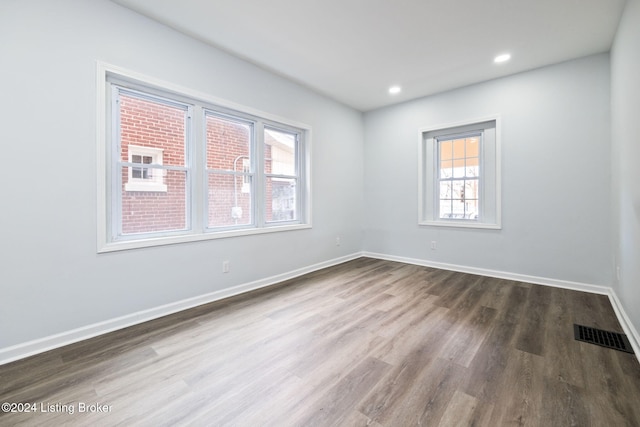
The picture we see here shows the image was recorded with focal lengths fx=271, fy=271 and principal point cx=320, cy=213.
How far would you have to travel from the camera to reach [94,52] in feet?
7.52

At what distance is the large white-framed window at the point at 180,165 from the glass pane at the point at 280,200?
0.02 meters

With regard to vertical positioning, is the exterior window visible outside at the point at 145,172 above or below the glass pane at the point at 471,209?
above

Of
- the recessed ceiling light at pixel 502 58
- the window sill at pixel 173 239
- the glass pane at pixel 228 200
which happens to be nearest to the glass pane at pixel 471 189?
the recessed ceiling light at pixel 502 58

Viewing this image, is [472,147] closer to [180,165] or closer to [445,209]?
[445,209]

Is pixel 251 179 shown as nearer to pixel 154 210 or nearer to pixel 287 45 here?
pixel 154 210

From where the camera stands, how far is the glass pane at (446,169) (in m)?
4.58

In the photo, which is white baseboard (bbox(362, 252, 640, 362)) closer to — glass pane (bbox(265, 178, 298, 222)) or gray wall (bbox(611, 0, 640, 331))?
gray wall (bbox(611, 0, 640, 331))

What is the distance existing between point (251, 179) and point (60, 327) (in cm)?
231

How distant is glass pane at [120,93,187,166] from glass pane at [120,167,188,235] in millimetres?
168

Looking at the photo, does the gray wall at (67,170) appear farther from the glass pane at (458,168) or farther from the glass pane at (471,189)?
the glass pane at (471,189)

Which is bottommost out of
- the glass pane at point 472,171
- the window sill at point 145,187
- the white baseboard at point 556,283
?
the white baseboard at point 556,283

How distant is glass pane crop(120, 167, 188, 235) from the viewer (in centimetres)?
260

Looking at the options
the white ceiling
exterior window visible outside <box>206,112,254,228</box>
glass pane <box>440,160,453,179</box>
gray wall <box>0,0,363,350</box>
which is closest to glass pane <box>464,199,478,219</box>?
glass pane <box>440,160,453,179</box>

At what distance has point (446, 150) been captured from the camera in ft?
15.2
